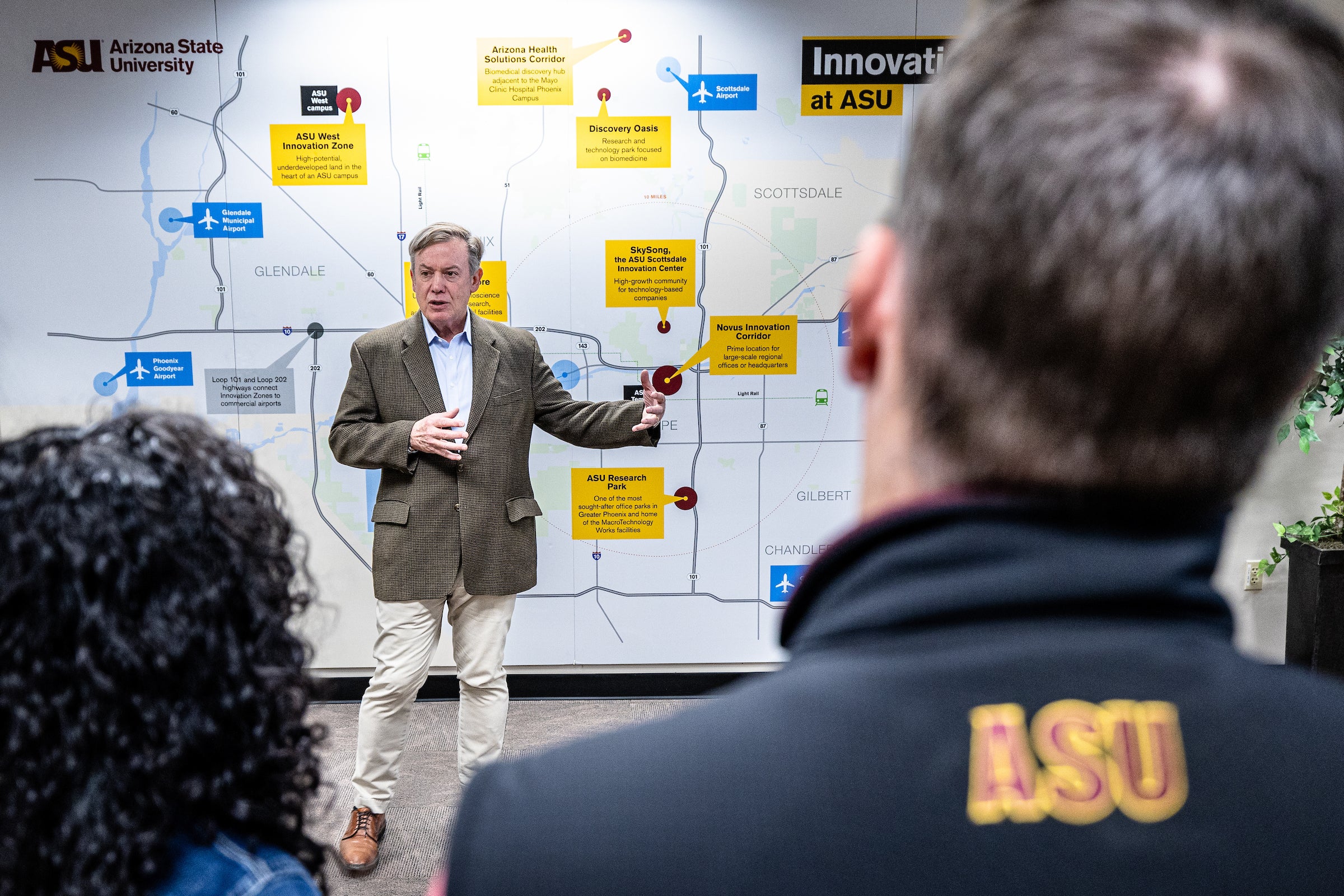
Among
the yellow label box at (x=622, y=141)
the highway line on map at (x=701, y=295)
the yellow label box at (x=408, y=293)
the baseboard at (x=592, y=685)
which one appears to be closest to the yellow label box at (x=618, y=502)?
the highway line on map at (x=701, y=295)

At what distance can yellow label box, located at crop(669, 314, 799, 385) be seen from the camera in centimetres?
314

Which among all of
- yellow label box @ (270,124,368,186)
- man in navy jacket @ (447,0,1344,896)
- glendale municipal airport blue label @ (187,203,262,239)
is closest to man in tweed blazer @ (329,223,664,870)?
yellow label box @ (270,124,368,186)

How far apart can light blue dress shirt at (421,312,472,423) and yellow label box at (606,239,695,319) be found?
736mm

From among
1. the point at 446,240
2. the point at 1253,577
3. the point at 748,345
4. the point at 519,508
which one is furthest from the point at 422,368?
the point at 1253,577

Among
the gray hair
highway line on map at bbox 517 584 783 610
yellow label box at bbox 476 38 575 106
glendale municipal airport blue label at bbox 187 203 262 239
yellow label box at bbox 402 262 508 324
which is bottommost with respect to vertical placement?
highway line on map at bbox 517 584 783 610

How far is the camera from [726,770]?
36 centimetres

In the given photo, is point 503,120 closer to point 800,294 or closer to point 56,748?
point 800,294

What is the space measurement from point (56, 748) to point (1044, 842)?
0.70 meters

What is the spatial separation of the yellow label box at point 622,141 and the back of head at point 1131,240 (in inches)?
110

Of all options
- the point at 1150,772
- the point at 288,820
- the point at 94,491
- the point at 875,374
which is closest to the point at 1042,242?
the point at 875,374

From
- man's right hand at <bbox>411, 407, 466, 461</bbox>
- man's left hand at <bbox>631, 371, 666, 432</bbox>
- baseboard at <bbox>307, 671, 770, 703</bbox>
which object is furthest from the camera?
baseboard at <bbox>307, 671, 770, 703</bbox>

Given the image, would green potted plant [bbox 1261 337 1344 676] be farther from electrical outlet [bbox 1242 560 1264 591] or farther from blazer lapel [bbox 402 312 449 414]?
blazer lapel [bbox 402 312 449 414]

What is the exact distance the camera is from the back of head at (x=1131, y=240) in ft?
1.16

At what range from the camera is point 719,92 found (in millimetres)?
3031
